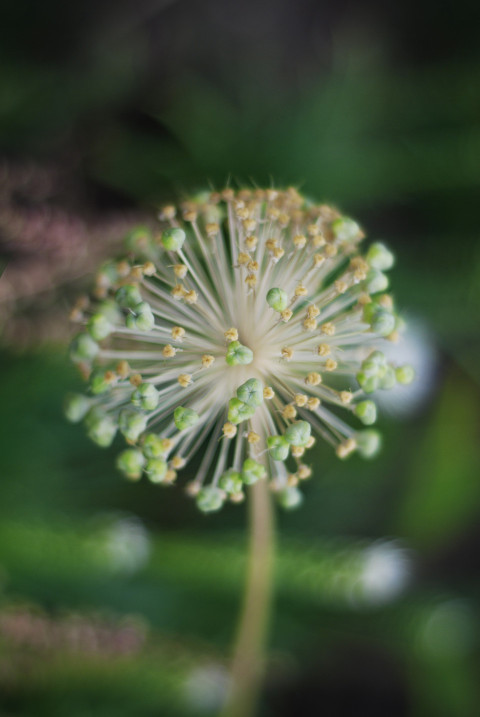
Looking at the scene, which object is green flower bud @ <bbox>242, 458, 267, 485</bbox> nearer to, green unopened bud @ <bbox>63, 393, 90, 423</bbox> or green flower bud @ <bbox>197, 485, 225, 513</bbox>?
green flower bud @ <bbox>197, 485, 225, 513</bbox>

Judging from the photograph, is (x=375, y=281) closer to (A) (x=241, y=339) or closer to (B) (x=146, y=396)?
(A) (x=241, y=339)

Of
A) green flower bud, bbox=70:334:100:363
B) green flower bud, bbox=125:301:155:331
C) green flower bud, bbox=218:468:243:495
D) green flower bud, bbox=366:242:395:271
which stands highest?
green flower bud, bbox=366:242:395:271

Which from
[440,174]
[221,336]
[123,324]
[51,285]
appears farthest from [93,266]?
[440,174]

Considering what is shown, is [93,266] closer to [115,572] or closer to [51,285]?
[51,285]

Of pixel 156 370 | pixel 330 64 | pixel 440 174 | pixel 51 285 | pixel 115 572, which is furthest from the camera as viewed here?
pixel 330 64

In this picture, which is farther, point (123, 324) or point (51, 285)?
point (51, 285)

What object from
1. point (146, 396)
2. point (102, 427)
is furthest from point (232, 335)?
point (102, 427)

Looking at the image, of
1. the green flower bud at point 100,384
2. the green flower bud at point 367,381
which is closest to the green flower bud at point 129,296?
the green flower bud at point 100,384

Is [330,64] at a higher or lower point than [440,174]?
higher

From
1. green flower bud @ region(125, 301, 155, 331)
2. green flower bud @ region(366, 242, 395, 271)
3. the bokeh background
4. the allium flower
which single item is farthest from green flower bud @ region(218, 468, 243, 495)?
the bokeh background
